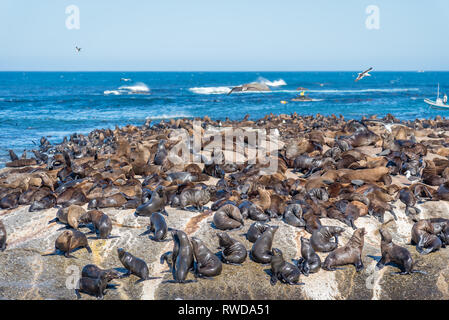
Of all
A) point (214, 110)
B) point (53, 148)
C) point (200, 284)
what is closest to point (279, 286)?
point (200, 284)

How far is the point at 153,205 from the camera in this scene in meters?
7.67

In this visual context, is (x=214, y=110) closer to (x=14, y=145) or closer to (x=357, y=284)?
(x=14, y=145)

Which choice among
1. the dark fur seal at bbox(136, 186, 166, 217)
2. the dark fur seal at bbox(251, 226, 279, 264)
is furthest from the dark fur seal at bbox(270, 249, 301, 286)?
the dark fur seal at bbox(136, 186, 166, 217)

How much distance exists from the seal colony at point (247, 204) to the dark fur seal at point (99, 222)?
0.06 ft

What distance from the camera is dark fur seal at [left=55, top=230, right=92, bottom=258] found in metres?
6.32

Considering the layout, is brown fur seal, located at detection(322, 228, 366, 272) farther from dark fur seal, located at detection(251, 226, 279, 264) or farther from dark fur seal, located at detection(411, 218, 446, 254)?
dark fur seal, located at detection(411, 218, 446, 254)

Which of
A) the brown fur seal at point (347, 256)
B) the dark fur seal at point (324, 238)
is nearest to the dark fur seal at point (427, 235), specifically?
the brown fur seal at point (347, 256)

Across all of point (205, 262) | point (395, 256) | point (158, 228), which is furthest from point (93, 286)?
point (395, 256)

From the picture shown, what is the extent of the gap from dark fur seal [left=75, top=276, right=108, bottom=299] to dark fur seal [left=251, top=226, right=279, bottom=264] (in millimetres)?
2142

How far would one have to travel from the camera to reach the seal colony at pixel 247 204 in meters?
6.02

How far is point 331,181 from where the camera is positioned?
28.7ft
